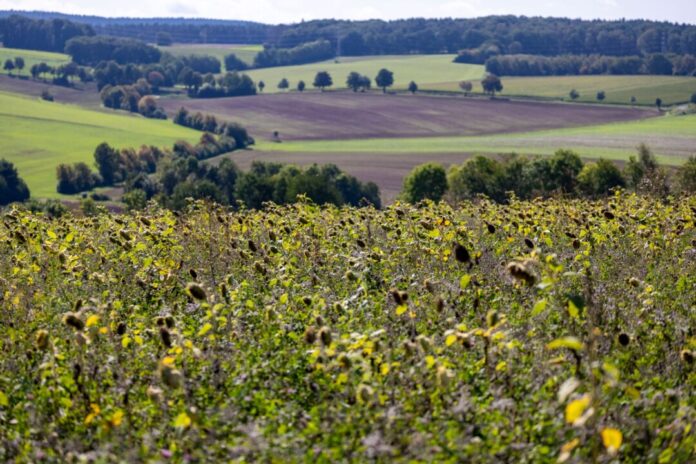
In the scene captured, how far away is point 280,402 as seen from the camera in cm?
604

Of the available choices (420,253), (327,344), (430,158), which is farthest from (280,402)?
(430,158)

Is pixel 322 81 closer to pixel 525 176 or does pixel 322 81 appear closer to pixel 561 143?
pixel 561 143

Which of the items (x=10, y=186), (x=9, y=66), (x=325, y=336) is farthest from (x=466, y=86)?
(x=325, y=336)

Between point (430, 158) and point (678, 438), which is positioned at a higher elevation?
point (678, 438)

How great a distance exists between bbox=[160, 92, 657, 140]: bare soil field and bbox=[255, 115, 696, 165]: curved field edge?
4.89 meters

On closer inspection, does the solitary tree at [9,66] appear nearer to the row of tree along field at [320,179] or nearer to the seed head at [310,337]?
the row of tree along field at [320,179]

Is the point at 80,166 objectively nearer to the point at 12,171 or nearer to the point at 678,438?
the point at 12,171

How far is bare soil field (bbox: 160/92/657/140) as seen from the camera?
125 metres

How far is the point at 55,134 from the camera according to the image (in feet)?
401

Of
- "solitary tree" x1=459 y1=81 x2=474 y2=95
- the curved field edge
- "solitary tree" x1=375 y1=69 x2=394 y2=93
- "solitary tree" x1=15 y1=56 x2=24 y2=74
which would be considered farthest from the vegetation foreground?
"solitary tree" x1=15 y1=56 x2=24 y2=74

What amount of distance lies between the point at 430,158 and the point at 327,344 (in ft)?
306

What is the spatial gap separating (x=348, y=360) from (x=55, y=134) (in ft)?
404

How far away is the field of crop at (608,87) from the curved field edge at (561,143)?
23.1 metres

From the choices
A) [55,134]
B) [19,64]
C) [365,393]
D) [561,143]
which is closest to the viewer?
[365,393]
